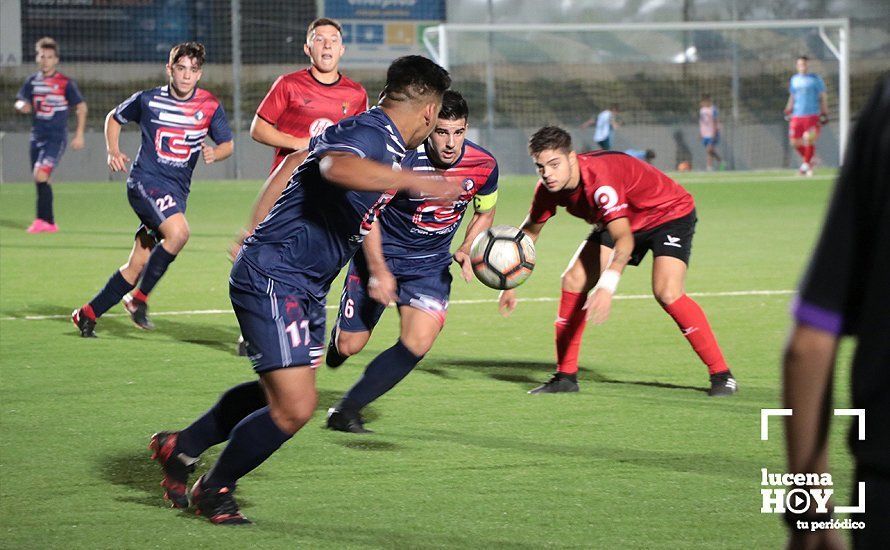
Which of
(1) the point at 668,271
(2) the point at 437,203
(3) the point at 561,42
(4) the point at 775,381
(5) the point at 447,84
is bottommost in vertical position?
(4) the point at 775,381

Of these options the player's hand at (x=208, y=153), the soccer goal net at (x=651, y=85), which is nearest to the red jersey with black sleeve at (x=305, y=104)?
the player's hand at (x=208, y=153)

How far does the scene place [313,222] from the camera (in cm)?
430

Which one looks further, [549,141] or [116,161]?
[116,161]

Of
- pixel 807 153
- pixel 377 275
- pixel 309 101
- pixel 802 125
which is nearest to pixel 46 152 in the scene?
pixel 309 101

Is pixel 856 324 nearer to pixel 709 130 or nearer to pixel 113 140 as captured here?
pixel 113 140

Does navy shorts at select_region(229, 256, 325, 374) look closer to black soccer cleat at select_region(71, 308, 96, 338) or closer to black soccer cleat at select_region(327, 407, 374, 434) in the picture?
black soccer cleat at select_region(327, 407, 374, 434)

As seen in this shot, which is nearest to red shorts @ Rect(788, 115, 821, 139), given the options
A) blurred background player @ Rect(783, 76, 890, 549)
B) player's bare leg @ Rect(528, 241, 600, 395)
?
player's bare leg @ Rect(528, 241, 600, 395)

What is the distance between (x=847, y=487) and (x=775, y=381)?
2410 millimetres

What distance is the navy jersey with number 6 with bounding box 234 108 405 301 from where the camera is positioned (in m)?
4.26

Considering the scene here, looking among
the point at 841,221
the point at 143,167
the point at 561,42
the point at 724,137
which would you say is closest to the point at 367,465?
the point at 841,221

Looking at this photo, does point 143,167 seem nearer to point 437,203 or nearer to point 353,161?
point 437,203

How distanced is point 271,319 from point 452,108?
2014mm

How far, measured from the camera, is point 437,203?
623cm

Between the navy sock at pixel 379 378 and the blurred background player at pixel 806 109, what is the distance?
21.7 metres
